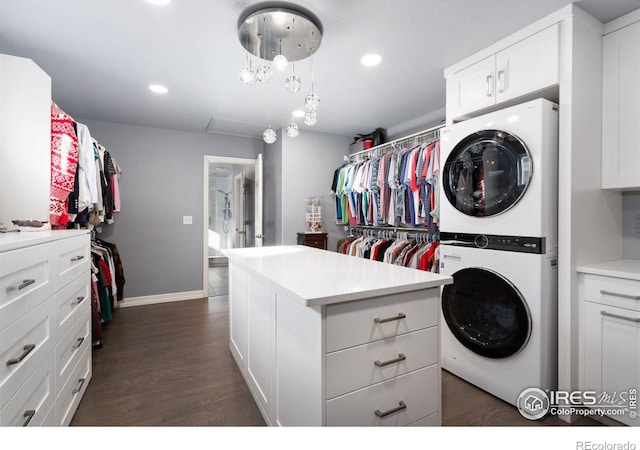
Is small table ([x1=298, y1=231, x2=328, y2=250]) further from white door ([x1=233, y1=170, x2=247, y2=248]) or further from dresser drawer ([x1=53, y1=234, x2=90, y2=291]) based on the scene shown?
dresser drawer ([x1=53, y1=234, x2=90, y2=291])

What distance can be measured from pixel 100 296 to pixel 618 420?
4008mm

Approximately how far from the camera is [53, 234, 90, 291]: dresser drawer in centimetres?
151

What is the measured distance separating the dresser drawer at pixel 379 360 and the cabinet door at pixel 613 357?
3.43 ft

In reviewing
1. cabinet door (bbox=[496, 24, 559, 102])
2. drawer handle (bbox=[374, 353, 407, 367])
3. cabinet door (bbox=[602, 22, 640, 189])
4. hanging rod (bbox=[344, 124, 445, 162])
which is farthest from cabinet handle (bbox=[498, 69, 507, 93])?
drawer handle (bbox=[374, 353, 407, 367])

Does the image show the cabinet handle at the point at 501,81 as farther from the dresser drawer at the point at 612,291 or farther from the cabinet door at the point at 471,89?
the dresser drawer at the point at 612,291

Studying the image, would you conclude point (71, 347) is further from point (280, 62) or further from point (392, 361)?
point (280, 62)

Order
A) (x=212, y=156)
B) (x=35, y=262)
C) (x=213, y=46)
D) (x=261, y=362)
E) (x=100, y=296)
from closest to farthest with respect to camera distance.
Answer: (x=35, y=262) → (x=261, y=362) → (x=213, y=46) → (x=100, y=296) → (x=212, y=156)

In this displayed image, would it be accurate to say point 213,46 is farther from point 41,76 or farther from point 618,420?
point 618,420

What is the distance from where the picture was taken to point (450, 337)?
2238 millimetres

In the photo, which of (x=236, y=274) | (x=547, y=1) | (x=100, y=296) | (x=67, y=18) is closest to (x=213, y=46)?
(x=67, y=18)

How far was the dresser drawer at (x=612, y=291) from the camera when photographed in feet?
5.10

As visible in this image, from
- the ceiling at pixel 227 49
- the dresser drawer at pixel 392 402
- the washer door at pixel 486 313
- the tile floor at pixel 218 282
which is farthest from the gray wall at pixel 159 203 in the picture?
the dresser drawer at pixel 392 402

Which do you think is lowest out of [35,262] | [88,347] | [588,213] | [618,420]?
[618,420]

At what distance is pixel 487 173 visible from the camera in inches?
77.8
